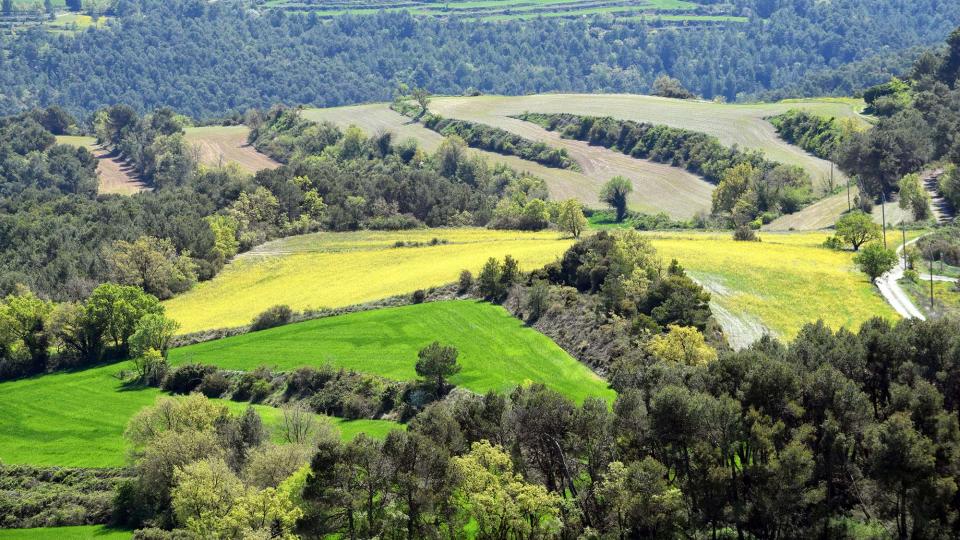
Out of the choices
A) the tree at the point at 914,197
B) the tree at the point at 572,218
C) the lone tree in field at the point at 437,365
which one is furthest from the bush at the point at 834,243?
the lone tree in field at the point at 437,365

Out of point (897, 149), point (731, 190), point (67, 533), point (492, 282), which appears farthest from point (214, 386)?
point (897, 149)

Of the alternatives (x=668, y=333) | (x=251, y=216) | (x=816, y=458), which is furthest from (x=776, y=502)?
(x=251, y=216)

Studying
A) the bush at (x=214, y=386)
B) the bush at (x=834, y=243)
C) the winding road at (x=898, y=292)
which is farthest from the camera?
the bush at (x=834, y=243)

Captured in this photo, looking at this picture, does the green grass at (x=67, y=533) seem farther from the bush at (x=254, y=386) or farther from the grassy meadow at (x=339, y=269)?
the grassy meadow at (x=339, y=269)

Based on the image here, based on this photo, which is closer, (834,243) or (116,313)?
(116,313)

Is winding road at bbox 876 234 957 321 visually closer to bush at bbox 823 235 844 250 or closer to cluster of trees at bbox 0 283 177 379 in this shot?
bush at bbox 823 235 844 250

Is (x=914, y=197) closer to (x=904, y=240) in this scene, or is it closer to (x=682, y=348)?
(x=904, y=240)

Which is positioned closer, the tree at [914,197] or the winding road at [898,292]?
the winding road at [898,292]
